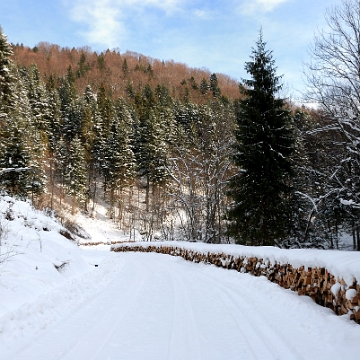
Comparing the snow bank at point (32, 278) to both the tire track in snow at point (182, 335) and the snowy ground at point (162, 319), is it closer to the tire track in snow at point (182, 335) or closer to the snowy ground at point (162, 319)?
the snowy ground at point (162, 319)

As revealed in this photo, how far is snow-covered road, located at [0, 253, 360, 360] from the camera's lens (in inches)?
127

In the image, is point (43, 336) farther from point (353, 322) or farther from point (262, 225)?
point (262, 225)

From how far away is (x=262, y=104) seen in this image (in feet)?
56.3

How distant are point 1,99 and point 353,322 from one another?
28.6m

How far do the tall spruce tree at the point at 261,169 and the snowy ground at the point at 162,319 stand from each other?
8.60 metres

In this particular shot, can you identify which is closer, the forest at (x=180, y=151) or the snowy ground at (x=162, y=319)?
the snowy ground at (x=162, y=319)

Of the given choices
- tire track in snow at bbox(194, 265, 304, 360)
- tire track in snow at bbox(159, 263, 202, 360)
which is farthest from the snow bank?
tire track in snow at bbox(194, 265, 304, 360)

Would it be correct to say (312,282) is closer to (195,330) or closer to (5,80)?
(195,330)

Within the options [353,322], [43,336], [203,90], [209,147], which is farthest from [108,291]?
[203,90]

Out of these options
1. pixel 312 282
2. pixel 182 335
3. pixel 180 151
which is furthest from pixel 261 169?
pixel 182 335

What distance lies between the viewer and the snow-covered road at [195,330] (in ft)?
10.6

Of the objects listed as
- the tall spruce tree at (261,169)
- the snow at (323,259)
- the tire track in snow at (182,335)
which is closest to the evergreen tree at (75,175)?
the tall spruce tree at (261,169)

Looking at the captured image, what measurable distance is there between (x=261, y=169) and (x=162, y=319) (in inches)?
506

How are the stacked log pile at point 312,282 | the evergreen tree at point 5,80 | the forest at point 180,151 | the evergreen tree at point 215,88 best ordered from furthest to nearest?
the evergreen tree at point 215,88 < the evergreen tree at point 5,80 < the forest at point 180,151 < the stacked log pile at point 312,282
